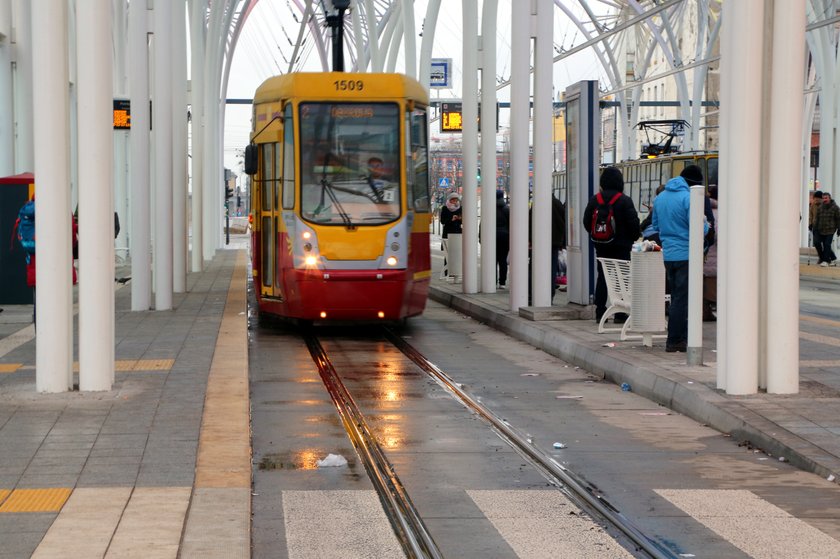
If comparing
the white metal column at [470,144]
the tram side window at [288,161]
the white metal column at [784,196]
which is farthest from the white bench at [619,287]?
the white metal column at [470,144]

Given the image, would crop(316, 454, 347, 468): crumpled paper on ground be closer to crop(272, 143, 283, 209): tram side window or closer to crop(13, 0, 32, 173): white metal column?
crop(272, 143, 283, 209): tram side window

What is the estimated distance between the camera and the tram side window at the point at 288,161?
17.6m

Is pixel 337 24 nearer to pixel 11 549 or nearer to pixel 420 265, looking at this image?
pixel 420 265

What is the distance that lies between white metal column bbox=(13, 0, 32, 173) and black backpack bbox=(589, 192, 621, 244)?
12.8 m

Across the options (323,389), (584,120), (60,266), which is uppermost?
(584,120)

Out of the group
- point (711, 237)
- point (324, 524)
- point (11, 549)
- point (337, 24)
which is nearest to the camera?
point (11, 549)

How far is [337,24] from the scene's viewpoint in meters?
37.3

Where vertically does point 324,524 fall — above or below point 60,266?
below

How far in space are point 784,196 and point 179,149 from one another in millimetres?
18734

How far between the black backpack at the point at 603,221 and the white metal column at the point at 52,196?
7851mm

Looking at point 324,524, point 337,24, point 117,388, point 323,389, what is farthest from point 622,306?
point 337,24

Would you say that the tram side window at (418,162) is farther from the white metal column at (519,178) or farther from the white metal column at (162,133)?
the white metal column at (162,133)

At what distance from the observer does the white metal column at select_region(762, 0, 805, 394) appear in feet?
35.2

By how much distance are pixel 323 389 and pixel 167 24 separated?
34.6ft
